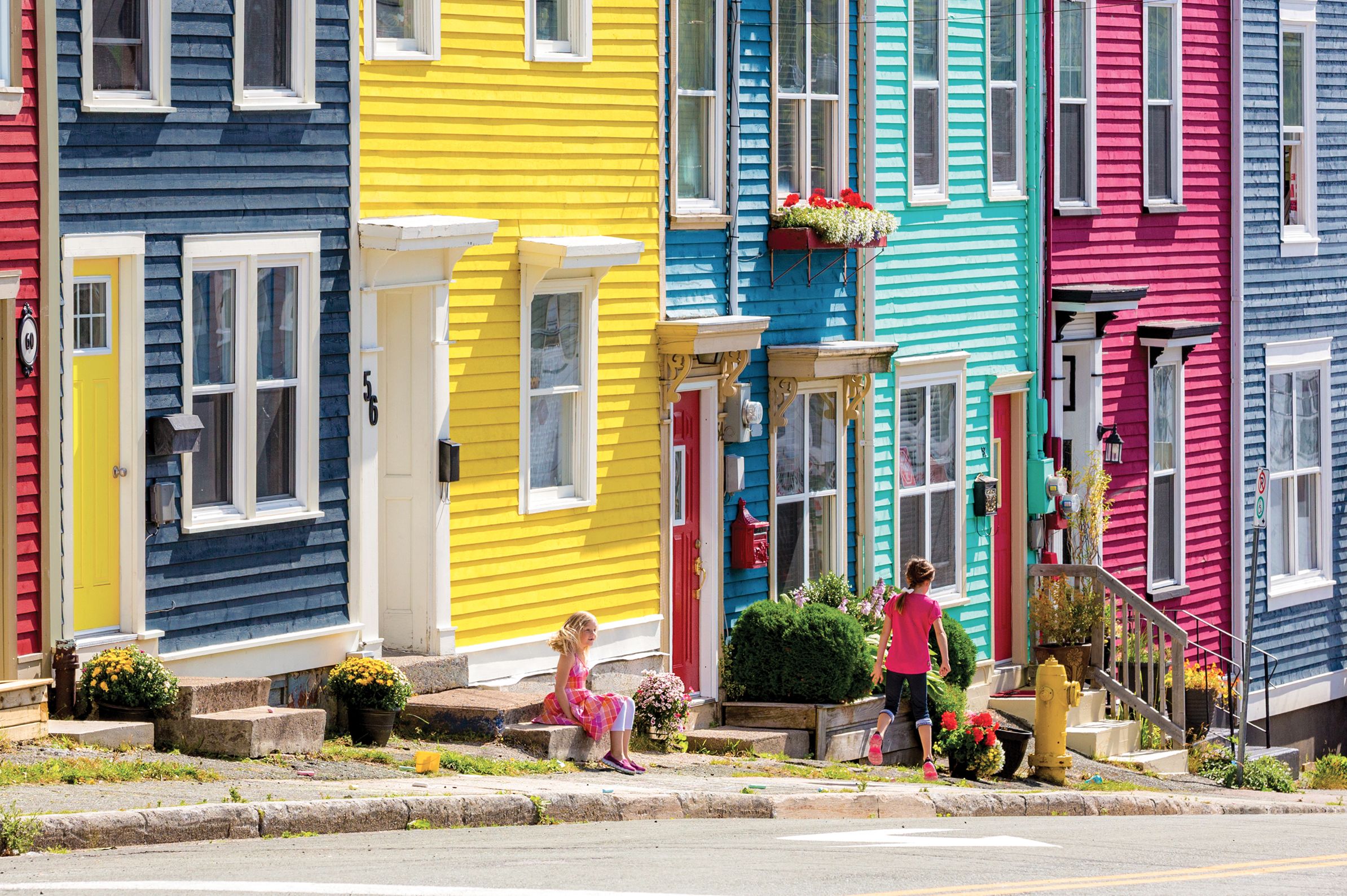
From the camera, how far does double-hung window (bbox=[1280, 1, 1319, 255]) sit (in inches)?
990

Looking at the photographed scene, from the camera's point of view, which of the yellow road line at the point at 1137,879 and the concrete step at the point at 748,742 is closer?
the yellow road line at the point at 1137,879

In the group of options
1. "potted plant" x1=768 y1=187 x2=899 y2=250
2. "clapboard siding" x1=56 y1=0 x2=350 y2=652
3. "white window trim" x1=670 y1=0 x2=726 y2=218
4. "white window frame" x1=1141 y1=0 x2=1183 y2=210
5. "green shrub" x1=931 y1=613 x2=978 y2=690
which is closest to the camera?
"clapboard siding" x1=56 y1=0 x2=350 y2=652

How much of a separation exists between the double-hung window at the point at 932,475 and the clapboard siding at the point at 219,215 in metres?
6.82

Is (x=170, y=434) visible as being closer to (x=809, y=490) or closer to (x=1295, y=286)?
(x=809, y=490)

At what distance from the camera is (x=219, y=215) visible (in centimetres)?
1443

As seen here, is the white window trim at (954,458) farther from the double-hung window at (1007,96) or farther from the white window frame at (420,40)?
the white window frame at (420,40)

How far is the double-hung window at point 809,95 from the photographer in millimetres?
19141

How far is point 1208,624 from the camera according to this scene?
22.1 meters

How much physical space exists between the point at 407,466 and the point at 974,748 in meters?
4.96

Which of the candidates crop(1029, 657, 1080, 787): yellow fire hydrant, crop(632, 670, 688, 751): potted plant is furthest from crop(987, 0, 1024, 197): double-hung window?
crop(632, 670, 688, 751): potted plant

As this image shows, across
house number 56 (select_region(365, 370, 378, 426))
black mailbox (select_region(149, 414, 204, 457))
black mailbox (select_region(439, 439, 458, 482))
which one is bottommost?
black mailbox (select_region(439, 439, 458, 482))

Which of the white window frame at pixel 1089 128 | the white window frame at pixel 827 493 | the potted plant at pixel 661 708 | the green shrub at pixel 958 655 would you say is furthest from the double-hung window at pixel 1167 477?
the potted plant at pixel 661 708

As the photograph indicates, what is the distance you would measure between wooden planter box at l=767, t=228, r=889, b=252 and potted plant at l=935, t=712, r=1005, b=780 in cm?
407

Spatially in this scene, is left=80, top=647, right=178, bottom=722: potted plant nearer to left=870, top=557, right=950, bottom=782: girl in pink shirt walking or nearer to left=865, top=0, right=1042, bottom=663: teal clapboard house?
left=870, top=557, right=950, bottom=782: girl in pink shirt walking
